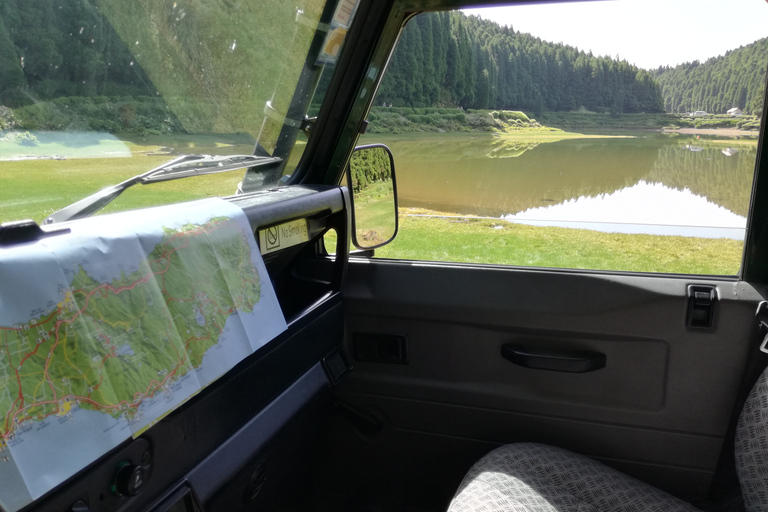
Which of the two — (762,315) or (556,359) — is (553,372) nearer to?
(556,359)

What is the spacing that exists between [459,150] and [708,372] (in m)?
1.25

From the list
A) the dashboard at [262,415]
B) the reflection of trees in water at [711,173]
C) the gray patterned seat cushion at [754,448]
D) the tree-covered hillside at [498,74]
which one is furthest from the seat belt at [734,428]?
the dashboard at [262,415]

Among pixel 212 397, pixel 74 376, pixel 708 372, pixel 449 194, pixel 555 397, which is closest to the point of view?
pixel 74 376

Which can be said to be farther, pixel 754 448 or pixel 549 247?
pixel 549 247

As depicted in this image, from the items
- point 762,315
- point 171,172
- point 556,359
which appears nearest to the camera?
point 171,172

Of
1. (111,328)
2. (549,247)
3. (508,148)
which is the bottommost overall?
(549,247)

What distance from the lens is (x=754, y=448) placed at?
180 cm

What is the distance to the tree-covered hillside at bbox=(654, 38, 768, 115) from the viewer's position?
2.02m

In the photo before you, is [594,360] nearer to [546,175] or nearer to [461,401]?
[461,401]

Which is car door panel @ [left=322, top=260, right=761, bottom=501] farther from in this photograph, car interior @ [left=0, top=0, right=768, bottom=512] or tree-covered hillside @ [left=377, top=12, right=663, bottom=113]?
tree-covered hillside @ [left=377, top=12, right=663, bottom=113]

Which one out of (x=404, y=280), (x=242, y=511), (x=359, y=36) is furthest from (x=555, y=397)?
(x=359, y=36)

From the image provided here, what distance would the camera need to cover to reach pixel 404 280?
246 centimetres

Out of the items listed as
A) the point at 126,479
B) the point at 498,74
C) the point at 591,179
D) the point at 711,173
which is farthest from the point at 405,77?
the point at 126,479

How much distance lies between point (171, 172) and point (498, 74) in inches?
53.2
